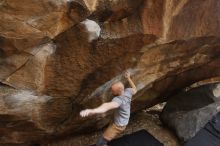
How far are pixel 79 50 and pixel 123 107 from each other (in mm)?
1021

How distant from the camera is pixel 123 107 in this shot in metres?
5.43

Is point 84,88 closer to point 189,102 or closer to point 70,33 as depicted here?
point 70,33

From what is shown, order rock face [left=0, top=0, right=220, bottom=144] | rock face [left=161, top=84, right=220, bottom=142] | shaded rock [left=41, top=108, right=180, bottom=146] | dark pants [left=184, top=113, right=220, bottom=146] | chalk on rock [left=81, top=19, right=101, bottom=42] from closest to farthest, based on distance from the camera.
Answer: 1. rock face [left=0, top=0, right=220, bottom=144]
2. chalk on rock [left=81, top=19, right=101, bottom=42]
3. shaded rock [left=41, top=108, right=180, bottom=146]
4. dark pants [left=184, top=113, right=220, bottom=146]
5. rock face [left=161, top=84, right=220, bottom=142]

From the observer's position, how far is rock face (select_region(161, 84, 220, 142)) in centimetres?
693

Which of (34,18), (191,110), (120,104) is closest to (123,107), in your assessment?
(120,104)

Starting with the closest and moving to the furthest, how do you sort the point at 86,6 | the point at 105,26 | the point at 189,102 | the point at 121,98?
the point at 86,6, the point at 105,26, the point at 121,98, the point at 189,102

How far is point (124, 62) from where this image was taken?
18.0ft

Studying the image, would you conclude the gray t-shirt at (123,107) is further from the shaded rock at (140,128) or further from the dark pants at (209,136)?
the dark pants at (209,136)

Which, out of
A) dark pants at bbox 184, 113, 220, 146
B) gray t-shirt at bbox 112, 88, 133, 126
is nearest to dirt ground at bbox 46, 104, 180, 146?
dark pants at bbox 184, 113, 220, 146

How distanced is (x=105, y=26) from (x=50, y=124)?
1782 mm

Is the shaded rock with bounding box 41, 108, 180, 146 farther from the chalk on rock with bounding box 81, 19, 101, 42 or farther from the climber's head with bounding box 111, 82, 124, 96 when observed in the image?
the chalk on rock with bounding box 81, 19, 101, 42

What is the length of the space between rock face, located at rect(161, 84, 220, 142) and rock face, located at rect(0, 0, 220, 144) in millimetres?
1181

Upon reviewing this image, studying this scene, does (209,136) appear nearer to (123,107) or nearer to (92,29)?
(123,107)

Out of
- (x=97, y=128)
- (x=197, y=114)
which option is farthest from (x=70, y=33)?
(x=197, y=114)
